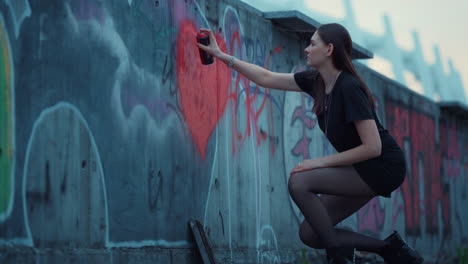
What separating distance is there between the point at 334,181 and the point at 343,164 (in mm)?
123

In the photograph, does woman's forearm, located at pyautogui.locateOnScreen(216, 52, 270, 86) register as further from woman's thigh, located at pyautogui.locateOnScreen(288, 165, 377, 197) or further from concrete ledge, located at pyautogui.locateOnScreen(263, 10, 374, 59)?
concrete ledge, located at pyautogui.locateOnScreen(263, 10, 374, 59)

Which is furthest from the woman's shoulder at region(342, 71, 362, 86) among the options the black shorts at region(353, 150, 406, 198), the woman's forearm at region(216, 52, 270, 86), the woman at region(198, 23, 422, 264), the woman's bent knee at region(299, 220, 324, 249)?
the woman's bent knee at region(299, 220, 324, 249)

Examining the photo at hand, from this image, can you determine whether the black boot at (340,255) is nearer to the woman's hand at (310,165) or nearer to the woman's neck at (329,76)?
the woman's hand at (310,165)

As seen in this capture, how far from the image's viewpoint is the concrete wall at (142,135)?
15.3ft

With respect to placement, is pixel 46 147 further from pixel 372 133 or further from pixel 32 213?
pixel 372 133

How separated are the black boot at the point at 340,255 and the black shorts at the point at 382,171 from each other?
1.38 ft

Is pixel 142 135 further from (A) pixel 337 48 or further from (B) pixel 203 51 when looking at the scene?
(A) pixel 337 48

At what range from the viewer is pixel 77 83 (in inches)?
201

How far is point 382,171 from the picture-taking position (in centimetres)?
498

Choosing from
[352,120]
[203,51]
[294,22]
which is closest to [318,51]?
[352,120]

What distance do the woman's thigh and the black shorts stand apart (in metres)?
0.04

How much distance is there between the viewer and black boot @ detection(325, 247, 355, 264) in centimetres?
495

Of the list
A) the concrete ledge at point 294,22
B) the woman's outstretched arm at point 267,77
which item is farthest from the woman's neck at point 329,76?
the concrete ledge at point 294,22

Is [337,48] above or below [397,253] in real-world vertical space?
above
